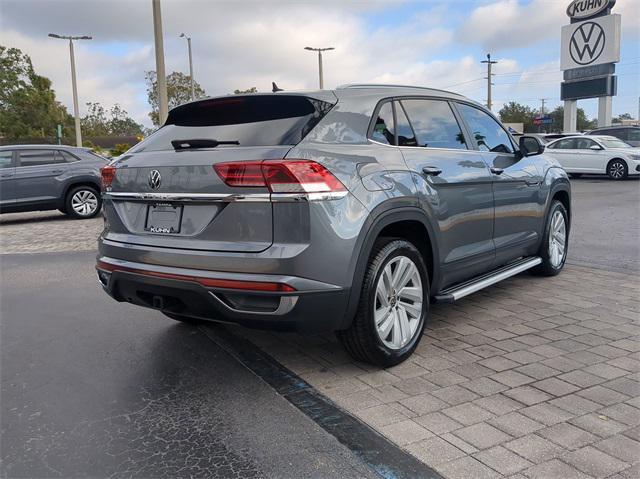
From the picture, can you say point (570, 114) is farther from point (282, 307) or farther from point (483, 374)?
point (282, 307)

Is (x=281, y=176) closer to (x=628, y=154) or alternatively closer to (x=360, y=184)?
(x=360, y=184)

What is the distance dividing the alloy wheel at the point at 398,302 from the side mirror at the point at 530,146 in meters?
2.36

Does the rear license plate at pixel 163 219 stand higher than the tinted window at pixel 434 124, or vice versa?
the tinted window at pixel 434 124

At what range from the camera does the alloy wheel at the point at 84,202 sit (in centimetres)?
1265

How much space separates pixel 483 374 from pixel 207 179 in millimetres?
2116

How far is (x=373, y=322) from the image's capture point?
11.8 ft

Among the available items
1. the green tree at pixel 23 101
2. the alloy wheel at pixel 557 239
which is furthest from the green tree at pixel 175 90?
the alloy wheel at pixel 557 239

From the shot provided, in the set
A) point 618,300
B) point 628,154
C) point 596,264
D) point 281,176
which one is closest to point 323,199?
point 281,176

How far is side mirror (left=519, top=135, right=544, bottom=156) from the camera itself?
5648 millimetres

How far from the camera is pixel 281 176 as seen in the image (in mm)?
3172

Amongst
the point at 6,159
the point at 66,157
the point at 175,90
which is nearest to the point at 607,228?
the point at 66,157

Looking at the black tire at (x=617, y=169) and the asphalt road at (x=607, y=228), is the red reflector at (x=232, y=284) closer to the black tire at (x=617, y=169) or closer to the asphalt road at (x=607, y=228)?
the asphalt road at (x=607, y=228)

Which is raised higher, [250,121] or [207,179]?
[250,121]

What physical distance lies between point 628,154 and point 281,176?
18352 millimetres
